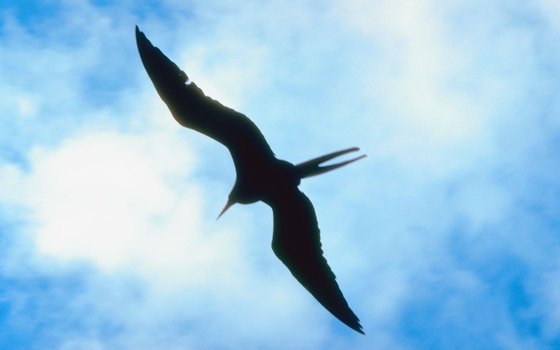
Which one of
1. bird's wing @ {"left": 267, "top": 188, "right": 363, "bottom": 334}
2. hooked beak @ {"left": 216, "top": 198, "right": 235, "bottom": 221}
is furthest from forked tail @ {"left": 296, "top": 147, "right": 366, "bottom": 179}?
hooked beak @ {"left": 216, "top": 198, "right": 235, "bottom": 221}

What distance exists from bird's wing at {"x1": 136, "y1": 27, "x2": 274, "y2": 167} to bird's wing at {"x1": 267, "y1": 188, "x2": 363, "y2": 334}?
101cm

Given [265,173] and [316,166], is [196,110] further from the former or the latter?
[316,166]

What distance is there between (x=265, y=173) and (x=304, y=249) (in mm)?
1453

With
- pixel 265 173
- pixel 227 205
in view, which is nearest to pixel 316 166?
pixel 265 173

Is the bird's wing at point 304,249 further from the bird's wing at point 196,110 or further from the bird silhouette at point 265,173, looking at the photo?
the bird's wing at point 196,110

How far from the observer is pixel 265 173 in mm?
8508

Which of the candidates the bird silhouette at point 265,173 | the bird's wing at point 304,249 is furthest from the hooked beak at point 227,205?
the bird's wing at point 304,249

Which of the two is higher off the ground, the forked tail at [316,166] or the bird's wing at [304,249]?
the forked tail at [316,166]

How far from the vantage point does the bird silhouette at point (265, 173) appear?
7961 millimetres

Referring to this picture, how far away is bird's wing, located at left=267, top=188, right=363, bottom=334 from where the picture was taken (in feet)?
29.0

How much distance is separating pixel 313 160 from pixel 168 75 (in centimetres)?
222

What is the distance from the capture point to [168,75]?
314 inches

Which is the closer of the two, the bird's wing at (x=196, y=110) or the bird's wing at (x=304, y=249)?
the bird's wing at (x=196, y=110)

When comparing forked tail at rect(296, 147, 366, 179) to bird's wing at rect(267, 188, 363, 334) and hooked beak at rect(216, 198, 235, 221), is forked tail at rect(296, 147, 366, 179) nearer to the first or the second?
bird's wing at rect(267, 188, 363, 334)
